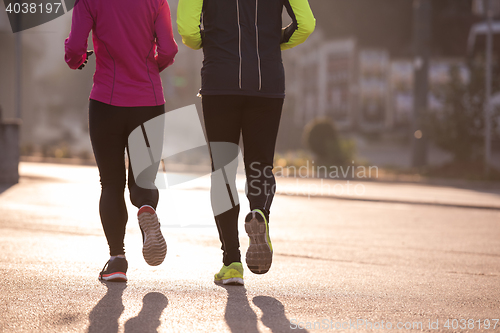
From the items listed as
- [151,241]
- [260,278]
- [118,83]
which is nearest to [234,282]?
[260,278]

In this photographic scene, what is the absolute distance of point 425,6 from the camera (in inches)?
847

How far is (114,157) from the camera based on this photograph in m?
3.77

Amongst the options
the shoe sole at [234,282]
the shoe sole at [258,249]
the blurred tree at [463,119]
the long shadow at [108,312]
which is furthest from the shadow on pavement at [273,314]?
the blurred tree at [463,119]

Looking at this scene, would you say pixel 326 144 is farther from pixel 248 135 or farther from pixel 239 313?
pixel 239 313

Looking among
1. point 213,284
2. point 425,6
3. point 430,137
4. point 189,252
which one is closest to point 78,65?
point 213,284

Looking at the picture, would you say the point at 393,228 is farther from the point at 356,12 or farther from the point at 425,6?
the point at 356,12

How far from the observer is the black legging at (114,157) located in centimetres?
372

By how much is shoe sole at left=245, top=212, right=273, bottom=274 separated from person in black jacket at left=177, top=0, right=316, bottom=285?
11 centimetres

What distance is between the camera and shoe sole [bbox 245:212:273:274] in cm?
342

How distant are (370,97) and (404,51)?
12.2 ft

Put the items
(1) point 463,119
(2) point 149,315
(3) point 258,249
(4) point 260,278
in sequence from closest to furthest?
(2) point 149,315 → (3) point 258,249 → (4) point 260,278 → (1) point 463,119

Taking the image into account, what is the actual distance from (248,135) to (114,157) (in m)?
0.83

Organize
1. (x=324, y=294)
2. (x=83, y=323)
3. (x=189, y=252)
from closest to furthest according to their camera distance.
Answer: (x=83, y=323) → (x=324, y=294) → (x=189, y=252)

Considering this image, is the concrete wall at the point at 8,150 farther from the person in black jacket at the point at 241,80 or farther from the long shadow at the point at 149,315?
the long shadow at the point at 149,315
